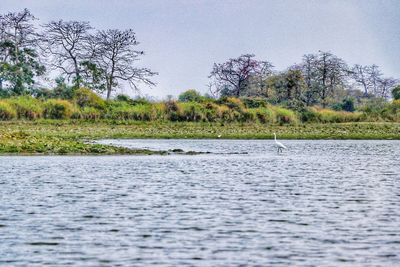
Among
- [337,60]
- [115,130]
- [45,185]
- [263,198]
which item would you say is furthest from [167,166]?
[337,60]

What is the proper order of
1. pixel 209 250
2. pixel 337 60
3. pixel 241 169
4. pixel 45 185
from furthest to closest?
pixel 337 60 < pixel 241 169 < pixel 45 185 < pixel 209 250

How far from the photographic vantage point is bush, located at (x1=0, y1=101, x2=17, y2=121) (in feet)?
234

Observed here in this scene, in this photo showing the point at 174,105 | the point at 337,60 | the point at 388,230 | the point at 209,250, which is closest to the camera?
the point at 209,250

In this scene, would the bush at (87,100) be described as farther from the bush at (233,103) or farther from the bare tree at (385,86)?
the bare tree at (385,86)

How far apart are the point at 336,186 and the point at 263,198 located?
4987 millimetres

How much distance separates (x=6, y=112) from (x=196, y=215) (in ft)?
173

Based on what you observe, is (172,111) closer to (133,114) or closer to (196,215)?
(133,114)

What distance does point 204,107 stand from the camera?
79938 mm

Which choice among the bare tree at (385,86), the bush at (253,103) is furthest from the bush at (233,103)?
the bare tree at (385,86)

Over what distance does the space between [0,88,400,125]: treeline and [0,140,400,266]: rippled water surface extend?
36.9m

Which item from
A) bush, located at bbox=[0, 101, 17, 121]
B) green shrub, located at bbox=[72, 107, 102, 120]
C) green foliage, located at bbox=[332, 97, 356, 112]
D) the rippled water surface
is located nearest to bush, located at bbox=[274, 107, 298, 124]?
green shrub, located at bbox=[72, 107, 102, 120]

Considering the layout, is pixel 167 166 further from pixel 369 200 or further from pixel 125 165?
pixel 369 200

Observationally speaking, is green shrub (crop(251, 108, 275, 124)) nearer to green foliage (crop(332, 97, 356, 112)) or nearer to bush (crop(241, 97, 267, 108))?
bush (crop(241, 97, 267, 108))

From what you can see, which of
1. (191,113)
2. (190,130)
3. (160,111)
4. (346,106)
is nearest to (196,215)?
(190,130)
